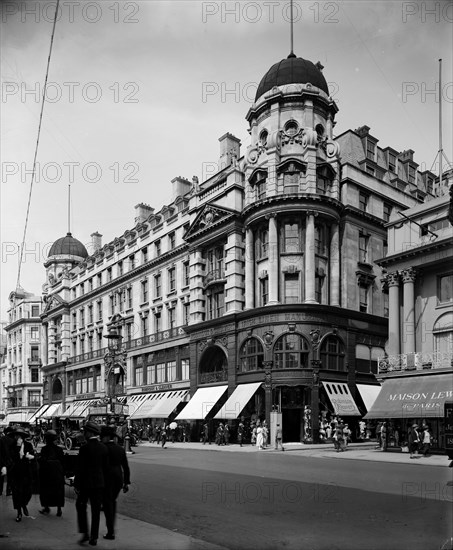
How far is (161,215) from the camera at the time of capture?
57.4 metres

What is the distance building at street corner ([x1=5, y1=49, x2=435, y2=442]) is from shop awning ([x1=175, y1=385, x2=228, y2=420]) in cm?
13

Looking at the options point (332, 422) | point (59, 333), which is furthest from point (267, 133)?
point (59, 333)

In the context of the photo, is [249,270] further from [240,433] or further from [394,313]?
[394,313]

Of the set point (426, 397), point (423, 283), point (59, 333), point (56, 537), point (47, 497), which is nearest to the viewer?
point (56, 537)

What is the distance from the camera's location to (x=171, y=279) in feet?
176

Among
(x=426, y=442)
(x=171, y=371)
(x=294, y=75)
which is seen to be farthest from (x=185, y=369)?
(x=426, y=442)

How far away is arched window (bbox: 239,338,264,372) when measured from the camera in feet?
137

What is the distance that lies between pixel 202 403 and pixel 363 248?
51.2 feet

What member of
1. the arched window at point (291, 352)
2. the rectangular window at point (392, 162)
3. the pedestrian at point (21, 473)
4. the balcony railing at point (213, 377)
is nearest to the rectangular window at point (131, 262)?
the balcony railing at point (213, 377)

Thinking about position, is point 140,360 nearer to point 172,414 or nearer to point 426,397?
point 172,414

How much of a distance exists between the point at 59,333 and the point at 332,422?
4552cm

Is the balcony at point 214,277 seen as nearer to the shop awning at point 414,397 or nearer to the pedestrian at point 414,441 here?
the shop awning at point 414,397

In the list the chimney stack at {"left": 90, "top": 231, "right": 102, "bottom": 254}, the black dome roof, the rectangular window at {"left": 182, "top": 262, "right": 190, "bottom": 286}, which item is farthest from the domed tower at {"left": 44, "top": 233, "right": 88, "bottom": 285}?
the black dome roof

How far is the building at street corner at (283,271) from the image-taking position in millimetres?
40688
